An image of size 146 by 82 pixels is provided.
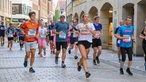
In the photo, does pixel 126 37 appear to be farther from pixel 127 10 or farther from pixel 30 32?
pixel 127 10

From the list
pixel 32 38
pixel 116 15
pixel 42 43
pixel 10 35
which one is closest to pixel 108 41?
pixel 116 15

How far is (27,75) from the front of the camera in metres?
12.1

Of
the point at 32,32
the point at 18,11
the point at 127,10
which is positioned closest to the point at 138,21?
the point at 127,10

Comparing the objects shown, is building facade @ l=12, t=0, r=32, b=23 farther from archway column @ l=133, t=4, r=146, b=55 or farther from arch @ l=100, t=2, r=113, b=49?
archway column @ l=133, t=4, r=146, b=55

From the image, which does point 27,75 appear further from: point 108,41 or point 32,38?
point 108,41

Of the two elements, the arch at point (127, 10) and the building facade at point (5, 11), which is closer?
the arch at point (127, 10)

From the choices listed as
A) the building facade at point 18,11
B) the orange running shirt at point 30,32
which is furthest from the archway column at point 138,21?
the building facade at point 18,11

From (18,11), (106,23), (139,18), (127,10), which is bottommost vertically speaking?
(106,23)

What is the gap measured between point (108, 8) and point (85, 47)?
721 inches

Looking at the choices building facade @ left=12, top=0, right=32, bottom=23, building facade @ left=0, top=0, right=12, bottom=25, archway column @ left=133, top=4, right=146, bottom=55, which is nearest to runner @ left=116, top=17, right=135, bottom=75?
archway column @ left=133, top=4, right=146, bottom=55

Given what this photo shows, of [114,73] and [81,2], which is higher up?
[81,2]

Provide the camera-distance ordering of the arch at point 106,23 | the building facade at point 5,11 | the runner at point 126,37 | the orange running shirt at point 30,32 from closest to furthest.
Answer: the runner at point 126,37
the orange running shirt at point 30,32
the arch at point 106,23
the building facade at point 5,11

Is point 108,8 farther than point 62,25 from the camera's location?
Yes

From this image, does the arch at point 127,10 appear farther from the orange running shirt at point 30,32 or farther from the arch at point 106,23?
the orange running shirt at point 30,32
